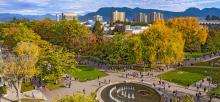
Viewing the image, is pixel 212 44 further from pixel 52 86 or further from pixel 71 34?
pixel 52 86

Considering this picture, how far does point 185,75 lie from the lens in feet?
206

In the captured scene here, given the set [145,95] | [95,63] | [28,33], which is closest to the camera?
[145,95]

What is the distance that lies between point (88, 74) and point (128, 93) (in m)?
14.4

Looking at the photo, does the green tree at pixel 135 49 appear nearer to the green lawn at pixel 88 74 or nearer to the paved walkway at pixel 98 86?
the paved walkway at pixel 98 86

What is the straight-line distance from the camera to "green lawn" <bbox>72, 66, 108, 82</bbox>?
59006mm

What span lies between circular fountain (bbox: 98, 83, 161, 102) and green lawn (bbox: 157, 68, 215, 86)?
7393mm

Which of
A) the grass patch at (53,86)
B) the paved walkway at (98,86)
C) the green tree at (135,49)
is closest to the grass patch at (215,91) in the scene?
the paved walkway at (98,86)

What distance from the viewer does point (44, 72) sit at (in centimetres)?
5062

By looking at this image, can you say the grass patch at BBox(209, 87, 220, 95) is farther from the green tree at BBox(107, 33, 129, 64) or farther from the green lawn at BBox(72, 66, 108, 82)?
the green tree at BBox(107, 33, 129, 64)

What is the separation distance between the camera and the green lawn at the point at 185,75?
188 feet

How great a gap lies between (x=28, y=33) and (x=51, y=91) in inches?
1008

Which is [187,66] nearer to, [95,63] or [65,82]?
[95,63]

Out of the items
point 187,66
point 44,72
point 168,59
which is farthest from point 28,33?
point 187,66

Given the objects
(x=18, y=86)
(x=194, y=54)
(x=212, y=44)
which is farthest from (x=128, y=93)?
(x=212, y=44)
